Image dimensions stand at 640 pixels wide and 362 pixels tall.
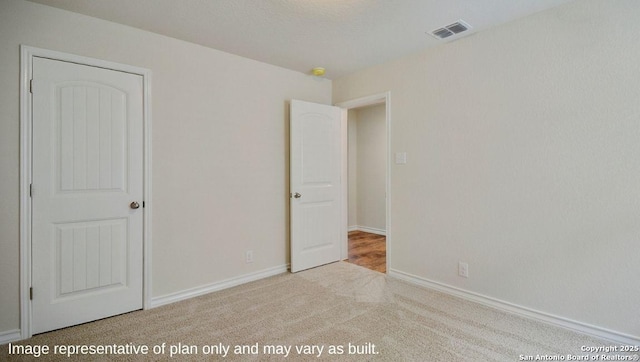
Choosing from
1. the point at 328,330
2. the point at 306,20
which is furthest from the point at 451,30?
the point at 328,330

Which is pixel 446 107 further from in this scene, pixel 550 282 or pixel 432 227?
pixel 550 282

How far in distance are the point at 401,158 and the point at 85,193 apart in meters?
2.91

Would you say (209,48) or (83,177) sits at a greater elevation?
(209,48)

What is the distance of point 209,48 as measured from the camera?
9.77 ft

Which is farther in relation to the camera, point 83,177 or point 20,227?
point 83,177

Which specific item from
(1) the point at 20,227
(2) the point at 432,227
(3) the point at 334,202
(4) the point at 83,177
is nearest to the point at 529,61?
(2) the point at 432,227

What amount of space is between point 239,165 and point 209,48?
1187 millimetres

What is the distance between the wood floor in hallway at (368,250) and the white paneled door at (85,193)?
2536mm

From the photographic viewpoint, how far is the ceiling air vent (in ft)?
8.23

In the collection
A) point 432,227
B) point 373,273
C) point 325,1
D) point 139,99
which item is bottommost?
point 373,273

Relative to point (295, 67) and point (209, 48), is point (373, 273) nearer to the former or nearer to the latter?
point (295, 67)

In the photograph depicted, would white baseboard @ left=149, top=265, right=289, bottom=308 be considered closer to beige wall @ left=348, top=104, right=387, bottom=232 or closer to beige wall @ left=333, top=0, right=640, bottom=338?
beige wall @ left=333, top=0, right=640, bottom=338

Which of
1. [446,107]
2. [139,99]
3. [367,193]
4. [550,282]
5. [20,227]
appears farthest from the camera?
[367,193]

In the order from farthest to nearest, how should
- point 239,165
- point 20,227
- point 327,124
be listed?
1. point 327,124
2. point 239,165
3. point 20,227
